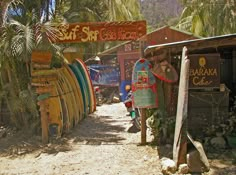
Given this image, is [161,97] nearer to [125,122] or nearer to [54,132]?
[54,132]

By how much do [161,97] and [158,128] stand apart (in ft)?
2.58

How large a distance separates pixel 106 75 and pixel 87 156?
14.3 meters

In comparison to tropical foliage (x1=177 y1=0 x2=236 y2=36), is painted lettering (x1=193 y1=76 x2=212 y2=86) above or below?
below

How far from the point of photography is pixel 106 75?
71.9ft

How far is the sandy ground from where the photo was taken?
6.66 meters

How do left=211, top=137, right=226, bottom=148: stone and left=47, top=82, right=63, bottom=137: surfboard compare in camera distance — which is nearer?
left=211, top=137, right=226, bottom=148: stone

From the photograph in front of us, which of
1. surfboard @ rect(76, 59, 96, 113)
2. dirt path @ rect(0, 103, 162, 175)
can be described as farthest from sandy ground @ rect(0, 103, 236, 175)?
surfboard @ rect(76, 59, 96, 113)

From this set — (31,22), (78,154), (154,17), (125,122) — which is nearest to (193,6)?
(125,122)

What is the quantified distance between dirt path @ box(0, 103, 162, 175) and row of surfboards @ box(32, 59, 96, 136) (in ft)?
1.49

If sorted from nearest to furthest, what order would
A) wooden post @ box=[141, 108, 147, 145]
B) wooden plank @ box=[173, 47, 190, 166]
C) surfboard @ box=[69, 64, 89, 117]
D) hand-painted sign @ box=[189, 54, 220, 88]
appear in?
wooden plank @ box=[173, 47, 190, 166] < hand-painted sign @ box=[189, 54, 220, 88] < wooden post @ box=[141, 108, 147, 145] < surfboard @ box=[69, 64, 89, 117]

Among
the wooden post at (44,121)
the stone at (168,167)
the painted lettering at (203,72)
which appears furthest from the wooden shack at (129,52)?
the stone at (168,167)

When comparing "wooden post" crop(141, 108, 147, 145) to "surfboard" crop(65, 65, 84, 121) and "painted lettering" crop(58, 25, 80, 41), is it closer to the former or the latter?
"painted lettering" crop(58, 25, 80, 41)

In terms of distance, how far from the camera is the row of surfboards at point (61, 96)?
30.2ft

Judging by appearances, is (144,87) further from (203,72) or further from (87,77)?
(87,77)
